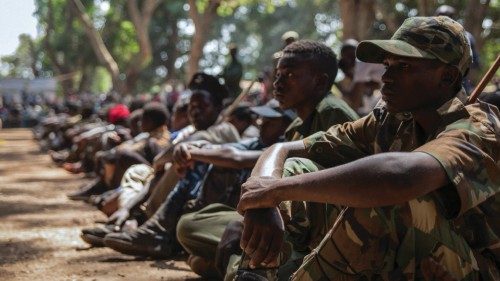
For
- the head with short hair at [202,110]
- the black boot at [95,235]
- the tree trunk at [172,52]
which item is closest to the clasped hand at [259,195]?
the black boot at [95,235]

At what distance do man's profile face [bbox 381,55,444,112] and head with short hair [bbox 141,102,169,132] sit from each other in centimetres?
423

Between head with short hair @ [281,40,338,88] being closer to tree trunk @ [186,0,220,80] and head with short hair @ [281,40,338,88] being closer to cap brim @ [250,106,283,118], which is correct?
cap brim @ [250,106,283,118]

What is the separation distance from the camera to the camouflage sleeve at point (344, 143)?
2.66 meters

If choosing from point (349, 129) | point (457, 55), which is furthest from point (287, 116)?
point (457, 55)

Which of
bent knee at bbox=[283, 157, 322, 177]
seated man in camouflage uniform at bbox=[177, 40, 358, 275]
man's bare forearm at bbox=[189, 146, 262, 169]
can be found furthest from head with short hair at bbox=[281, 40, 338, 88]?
bent knee at bbox=[283, 157, 322, 177]

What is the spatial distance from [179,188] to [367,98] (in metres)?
3.07

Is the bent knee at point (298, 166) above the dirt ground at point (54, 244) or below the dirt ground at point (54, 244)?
above

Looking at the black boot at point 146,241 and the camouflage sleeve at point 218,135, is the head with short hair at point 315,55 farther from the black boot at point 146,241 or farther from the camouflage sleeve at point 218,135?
the black boot at point 146,241

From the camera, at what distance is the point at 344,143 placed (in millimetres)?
2693

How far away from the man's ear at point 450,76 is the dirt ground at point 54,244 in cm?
213

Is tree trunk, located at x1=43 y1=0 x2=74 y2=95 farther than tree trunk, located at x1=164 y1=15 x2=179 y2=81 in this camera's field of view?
No

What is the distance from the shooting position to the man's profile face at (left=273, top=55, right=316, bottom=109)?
12.2ft

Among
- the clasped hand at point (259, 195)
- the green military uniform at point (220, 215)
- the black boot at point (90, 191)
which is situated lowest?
the black boot at point (90, 191)

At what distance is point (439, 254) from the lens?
2006 mm
